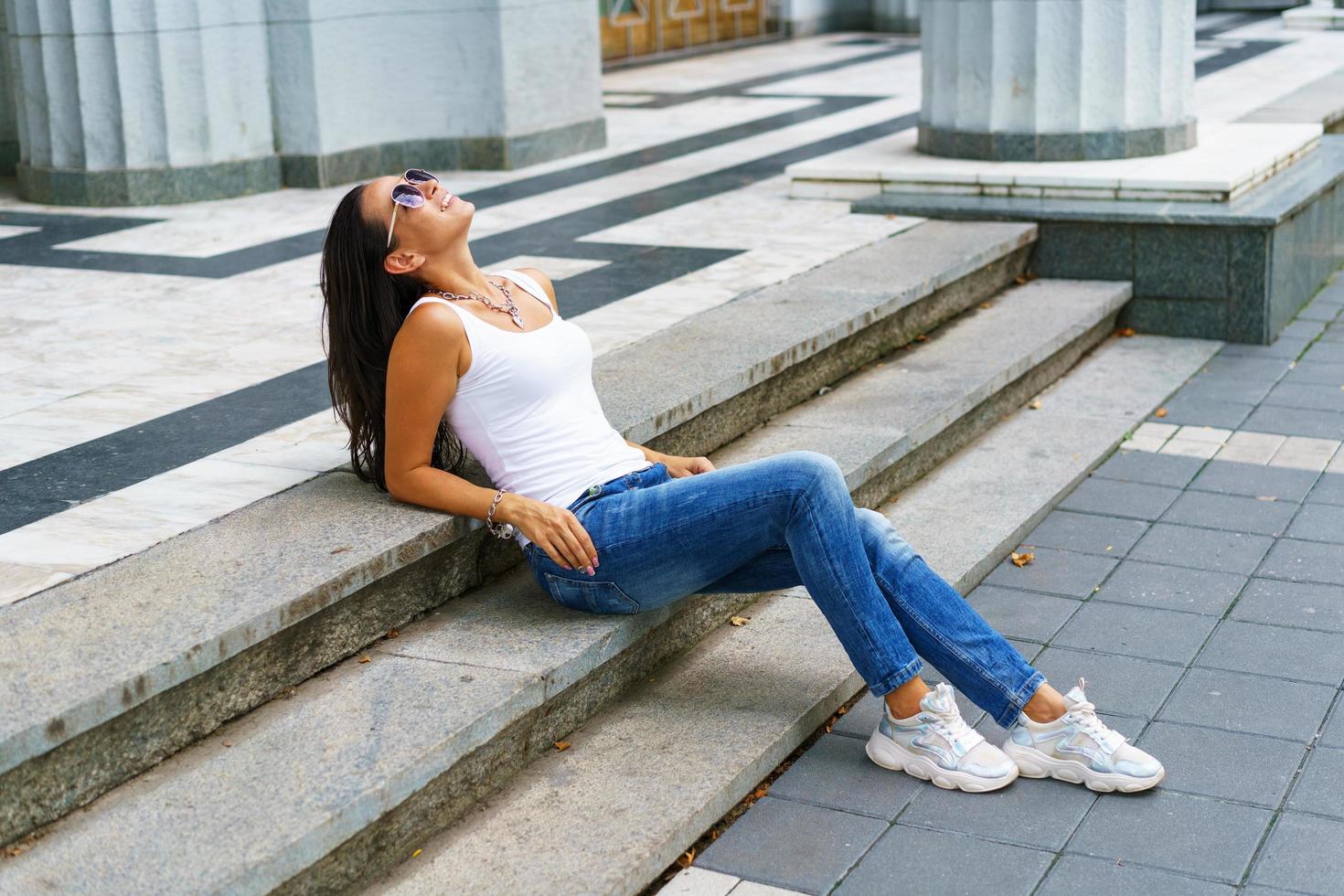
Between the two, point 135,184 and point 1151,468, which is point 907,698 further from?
point 135,184

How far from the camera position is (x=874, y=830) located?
3.37m

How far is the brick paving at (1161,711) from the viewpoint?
10.6ft

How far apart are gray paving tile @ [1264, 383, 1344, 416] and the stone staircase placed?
6.66 feet

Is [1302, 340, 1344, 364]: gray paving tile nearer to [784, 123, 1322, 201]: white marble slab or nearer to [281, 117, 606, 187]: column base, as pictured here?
[784, 123, 1322, 201]: white marble slab

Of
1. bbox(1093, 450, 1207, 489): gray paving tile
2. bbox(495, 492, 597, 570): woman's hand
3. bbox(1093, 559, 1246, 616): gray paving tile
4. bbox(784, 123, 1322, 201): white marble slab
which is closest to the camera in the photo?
bbox(495, 492, 597, 570): woman's hand

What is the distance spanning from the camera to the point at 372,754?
3.05m

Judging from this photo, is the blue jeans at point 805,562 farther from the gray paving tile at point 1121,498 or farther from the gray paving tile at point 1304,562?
the gray paving tile at point 1121,498

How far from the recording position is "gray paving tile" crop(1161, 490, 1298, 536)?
508 cm

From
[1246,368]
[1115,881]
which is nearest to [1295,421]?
[1246,368]

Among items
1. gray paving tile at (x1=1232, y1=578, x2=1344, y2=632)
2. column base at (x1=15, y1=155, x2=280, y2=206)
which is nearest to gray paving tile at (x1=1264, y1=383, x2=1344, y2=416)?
gray paving tile at (x1=1232, y1=578, x2=1344, y2=632)

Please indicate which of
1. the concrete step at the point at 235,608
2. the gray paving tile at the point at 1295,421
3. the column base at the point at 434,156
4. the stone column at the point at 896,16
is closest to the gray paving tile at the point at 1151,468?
the gray paving tile at the point at 1295,421

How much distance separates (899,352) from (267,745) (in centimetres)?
363

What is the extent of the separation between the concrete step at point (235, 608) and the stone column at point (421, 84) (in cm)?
432

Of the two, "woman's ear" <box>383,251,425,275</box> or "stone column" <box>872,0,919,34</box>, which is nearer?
"woman's ear" <box>383,251,425,275</box>
